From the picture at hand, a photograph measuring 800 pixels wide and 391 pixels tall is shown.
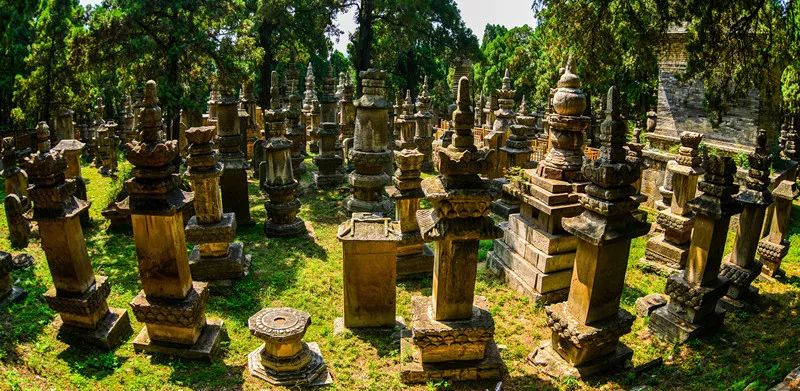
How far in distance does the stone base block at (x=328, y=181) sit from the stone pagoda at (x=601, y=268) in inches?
380

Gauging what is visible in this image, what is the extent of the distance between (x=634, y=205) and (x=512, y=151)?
8.92 meters

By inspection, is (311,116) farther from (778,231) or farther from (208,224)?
(778,231)

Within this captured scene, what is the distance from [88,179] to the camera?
1548 cm

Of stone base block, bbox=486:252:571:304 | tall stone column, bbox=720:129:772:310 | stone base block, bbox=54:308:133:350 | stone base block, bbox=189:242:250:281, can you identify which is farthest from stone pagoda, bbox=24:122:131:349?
tall stone column, bbox=720:129:772:310

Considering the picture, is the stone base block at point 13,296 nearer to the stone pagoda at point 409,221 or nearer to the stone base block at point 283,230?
the stone base block at point 283,230

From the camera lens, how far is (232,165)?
34.2ft

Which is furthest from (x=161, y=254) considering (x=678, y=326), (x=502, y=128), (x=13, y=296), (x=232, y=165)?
(x=502, y=128)

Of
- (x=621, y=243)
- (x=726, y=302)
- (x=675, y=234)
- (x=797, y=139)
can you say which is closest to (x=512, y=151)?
(x=675, y=234)

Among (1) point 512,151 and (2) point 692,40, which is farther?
(1) point 512,151

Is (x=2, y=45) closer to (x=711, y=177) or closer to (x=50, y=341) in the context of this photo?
(x=50, y=341)

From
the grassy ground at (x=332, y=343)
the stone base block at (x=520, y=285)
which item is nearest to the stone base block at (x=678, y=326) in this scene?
the grassy ground at (x=332, y=343)

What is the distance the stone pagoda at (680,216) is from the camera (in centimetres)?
897

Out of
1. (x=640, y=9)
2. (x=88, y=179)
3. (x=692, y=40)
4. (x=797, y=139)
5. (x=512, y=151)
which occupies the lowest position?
(x=88, y=179)

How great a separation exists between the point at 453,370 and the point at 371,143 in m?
6.39
